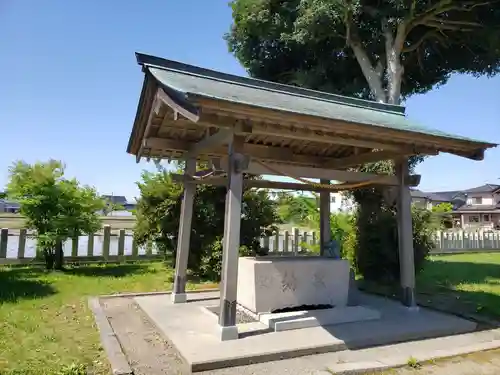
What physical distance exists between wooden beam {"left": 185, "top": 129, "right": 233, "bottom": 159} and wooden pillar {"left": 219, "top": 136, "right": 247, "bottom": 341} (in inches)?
11.6

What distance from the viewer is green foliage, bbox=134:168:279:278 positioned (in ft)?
30.0

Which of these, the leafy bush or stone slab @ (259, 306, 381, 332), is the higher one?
the leafy bush

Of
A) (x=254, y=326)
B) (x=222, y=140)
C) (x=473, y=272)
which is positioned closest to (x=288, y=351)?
(x=254, y=326)

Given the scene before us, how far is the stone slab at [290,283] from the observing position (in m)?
5.02

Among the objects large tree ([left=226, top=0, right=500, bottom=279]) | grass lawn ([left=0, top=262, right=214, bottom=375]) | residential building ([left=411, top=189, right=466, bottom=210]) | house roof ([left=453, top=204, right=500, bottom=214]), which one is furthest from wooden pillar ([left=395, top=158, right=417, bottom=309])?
residential building ([left=411, top=189, right=466, bottom=210])

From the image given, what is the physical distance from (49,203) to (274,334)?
283 inches

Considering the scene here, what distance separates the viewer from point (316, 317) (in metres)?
4.94

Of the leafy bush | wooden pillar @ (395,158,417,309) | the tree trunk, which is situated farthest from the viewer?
the tree trunk

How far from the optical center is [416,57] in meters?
13.8

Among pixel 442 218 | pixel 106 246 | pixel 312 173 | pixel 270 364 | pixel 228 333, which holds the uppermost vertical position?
pixel 312 173

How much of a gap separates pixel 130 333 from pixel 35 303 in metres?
2.42

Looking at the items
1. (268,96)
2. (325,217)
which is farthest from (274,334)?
(268,96)

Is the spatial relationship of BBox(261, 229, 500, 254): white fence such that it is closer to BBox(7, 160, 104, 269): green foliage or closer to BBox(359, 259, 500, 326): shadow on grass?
BBox(359, 259, 500, 326): shadow on grass

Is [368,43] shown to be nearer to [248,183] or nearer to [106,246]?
[248,183]
